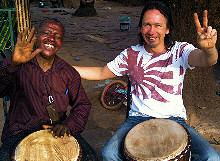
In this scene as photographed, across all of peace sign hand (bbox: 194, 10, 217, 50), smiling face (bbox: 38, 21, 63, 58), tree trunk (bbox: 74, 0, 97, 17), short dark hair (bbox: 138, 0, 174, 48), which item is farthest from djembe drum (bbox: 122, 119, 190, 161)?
tree trunk (bbox: 74, 0, 97, 17)

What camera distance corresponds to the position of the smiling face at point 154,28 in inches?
93.7

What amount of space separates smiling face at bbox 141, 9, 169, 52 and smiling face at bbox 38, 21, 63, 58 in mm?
746

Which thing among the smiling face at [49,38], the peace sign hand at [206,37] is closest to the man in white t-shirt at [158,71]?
the peace sign hand at [206,37]

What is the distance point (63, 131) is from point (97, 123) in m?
1.83

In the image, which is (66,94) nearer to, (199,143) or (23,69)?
(23,69)

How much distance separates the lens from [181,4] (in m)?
3.58

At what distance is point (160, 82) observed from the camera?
2.39m

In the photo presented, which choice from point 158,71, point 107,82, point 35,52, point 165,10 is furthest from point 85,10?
point 35,52

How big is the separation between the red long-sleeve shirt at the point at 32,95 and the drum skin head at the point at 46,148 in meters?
0.26

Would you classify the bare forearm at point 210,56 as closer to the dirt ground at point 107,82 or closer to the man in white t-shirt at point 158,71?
the man in white t-shirt at point 158,71

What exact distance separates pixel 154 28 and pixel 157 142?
0.97 meters

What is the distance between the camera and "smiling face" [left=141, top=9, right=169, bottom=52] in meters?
2.38

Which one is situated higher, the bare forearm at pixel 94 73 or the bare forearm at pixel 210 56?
the bare forearm at pixel 210 56

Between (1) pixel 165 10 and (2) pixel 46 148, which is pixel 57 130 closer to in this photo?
(2) pixel 46 148
